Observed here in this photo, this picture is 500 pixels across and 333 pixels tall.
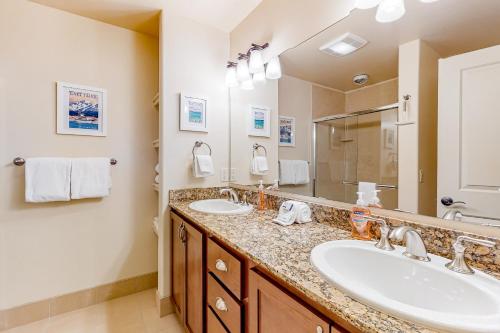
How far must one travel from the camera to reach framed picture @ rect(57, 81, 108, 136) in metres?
1.72

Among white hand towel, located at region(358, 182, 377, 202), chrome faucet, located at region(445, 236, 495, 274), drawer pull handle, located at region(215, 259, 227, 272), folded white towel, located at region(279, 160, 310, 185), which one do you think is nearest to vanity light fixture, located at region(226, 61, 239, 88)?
folded white towel, located at region(279, 160, 310, 185)

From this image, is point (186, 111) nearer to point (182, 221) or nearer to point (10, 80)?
point (182, 221)

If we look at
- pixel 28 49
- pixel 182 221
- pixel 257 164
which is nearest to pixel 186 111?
pixel 257 164

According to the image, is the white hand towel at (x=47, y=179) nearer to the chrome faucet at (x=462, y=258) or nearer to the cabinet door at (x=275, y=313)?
the cabinet door at (x=275, y=313)

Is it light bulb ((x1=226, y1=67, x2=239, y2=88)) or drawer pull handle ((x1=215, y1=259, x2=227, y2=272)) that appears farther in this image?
light bulb ((x1=226, y1=67, x2=239, y2=88))

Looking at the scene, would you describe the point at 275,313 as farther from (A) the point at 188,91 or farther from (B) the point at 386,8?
(A) the point at 188,91

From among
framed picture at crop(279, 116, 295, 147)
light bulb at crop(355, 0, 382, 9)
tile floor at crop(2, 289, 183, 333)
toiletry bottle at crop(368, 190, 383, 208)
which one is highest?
light bulb at crop(355, 0, 382, 9)

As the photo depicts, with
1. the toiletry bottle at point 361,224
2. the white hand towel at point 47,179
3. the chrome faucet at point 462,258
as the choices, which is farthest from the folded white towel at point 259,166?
the white hand towel at point 47,179

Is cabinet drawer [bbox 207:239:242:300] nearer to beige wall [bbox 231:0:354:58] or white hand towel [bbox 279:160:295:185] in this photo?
white hand towel [bbox 279:160:295:185]

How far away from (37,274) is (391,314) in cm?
223

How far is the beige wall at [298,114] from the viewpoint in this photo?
4.66ft

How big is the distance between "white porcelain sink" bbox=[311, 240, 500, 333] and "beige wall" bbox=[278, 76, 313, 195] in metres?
0.57

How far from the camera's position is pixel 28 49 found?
1.63 m

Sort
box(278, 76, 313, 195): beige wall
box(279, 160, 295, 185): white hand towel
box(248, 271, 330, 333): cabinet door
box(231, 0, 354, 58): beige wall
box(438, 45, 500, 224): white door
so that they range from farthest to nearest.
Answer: box(279, 160, 295, 185): white hand towel, box(278, 76, 313, 195): beige wall, box(231, 0, 354, 58): beige wall, box(438, 45, 500, 224): white door, box(248, 271, 330, 333): cabinet door
